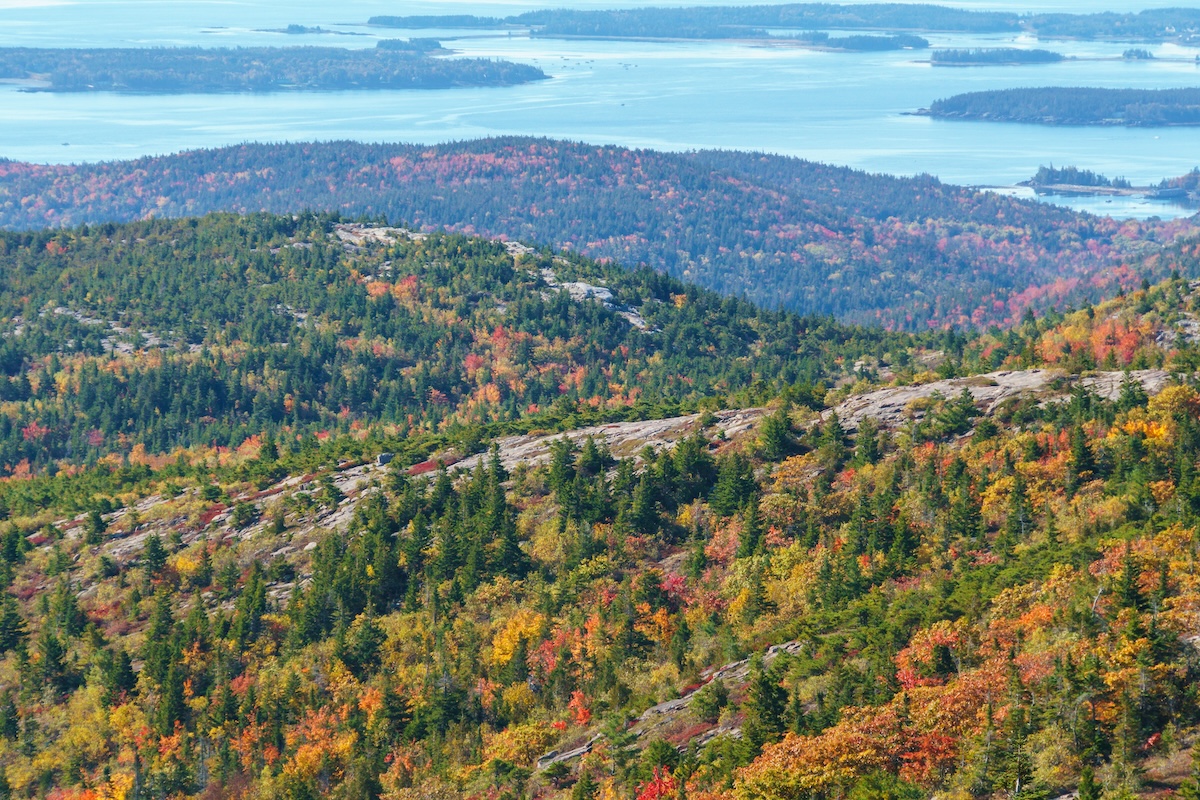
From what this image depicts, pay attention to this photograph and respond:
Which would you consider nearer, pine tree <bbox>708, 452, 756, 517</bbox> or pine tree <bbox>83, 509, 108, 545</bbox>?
pine tree <bbox>708, 452, 756, 517</bbox>

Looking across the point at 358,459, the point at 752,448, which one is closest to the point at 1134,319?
the point at 752,448

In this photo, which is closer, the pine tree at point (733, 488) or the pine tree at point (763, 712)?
the pine tree at point (763, 712)

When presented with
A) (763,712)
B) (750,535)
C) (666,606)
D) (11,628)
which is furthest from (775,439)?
(11,628)

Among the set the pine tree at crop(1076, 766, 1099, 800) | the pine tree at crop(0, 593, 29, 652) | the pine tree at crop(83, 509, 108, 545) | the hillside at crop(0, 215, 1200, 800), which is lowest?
the pine tree at crop(0, 593, 29, 652)

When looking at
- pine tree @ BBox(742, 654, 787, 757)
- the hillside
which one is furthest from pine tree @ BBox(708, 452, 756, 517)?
pine tree @ BBox(742, 654, 787, 757)

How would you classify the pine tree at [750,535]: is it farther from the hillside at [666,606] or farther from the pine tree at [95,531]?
the pine tree at [95,531]

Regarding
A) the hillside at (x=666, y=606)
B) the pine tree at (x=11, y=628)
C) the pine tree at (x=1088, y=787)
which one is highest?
the pine tree at (x=1088, y=787)

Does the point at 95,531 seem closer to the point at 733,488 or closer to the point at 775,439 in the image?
the point at 733,488

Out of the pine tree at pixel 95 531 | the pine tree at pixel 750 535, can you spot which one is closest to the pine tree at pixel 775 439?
the pine tree at pixel 750 535

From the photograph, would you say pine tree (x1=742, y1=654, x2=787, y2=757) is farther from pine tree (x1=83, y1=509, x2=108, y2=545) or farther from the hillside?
pine tree (x1=83, y1=509, x2=108, y2=545)
